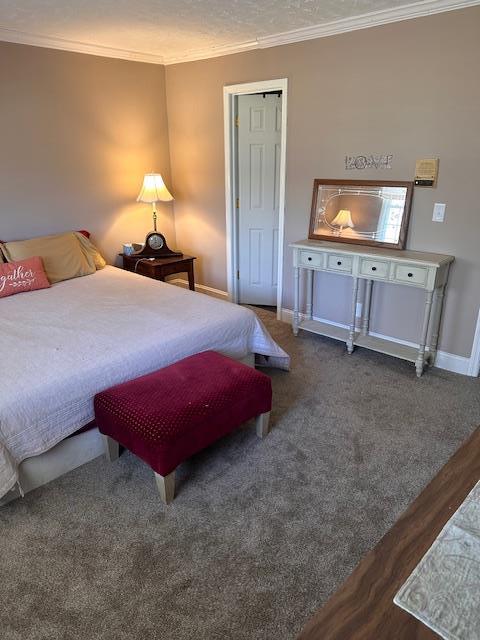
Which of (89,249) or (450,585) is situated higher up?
(89,249)

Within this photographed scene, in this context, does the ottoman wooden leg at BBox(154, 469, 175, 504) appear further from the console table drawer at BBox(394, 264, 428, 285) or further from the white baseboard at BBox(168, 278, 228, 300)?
the white baseboard at BBox(168, 278, 228, 300)

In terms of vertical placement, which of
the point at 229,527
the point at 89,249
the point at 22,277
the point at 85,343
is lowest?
the point at 229,527

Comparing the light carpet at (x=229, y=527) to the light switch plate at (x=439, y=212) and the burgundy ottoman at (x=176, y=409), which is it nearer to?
the burgundy ottoman at (x=176, y=409)

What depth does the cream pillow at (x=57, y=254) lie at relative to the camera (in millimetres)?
3525

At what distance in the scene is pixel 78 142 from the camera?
4008 mm

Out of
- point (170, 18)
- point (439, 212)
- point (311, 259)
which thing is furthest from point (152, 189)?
point (439, 212)

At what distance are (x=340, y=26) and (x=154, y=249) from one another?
7.74ft

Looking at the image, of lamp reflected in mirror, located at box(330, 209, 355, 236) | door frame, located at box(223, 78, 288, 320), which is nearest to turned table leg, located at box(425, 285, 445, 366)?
lamp reflected in mirror, located at box(330, 209, 355, 236)

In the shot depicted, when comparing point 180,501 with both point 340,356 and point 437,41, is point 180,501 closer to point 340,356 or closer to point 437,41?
point 340,356

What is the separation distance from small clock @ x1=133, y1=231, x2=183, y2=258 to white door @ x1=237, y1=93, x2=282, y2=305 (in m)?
0.78

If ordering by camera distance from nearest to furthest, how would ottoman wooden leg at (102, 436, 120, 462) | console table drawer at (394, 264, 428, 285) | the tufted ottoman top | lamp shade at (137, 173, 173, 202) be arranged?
the tufted ottoman top, ottoman wooden leg at (102, 436, 120, 462), console table drawer at (394, 264, 428, 285), lamp shade at (137, 173, 173, 202)

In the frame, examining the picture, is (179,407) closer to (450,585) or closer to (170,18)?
(450,585)

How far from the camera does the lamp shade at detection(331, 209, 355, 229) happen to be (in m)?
3.60

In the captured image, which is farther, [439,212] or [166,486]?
[439,212]
